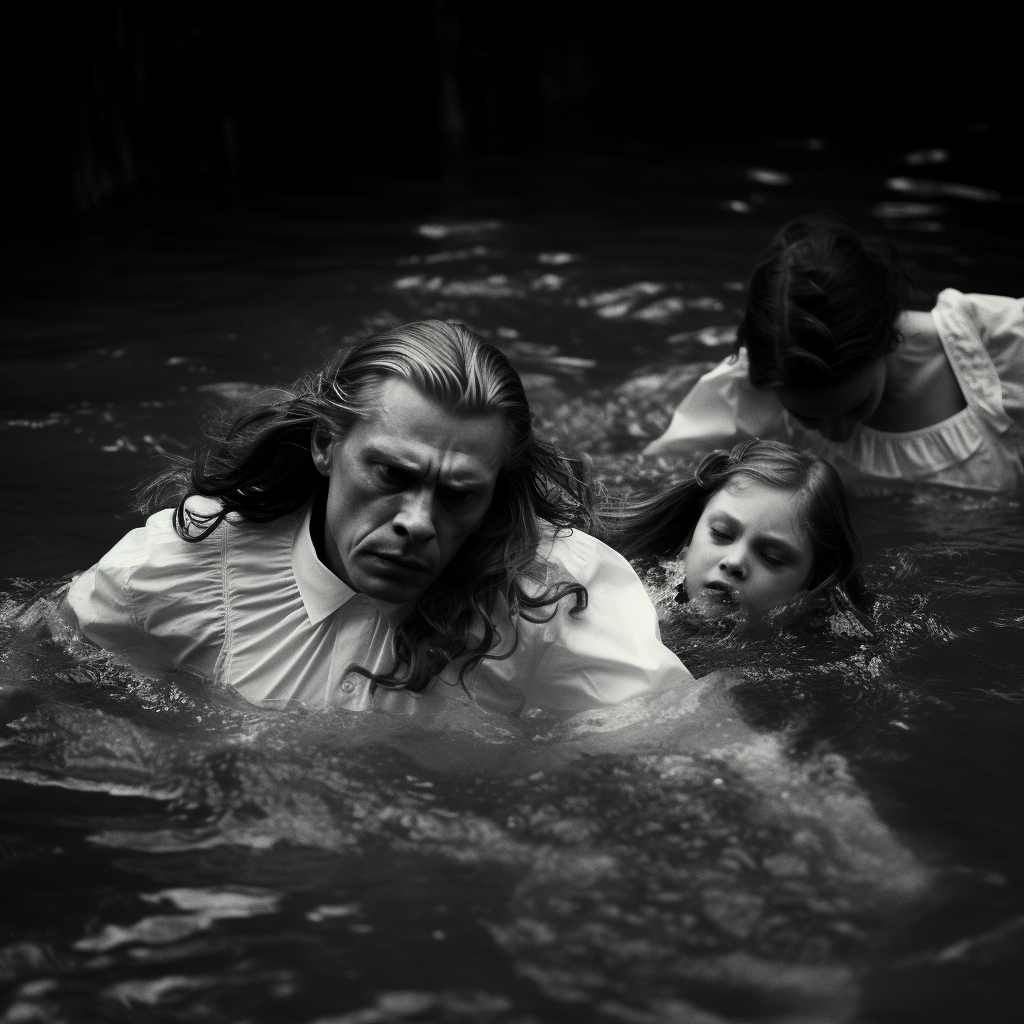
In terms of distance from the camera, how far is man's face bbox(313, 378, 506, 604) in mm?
2932

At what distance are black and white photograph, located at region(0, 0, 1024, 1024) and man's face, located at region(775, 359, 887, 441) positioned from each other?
0.08ft

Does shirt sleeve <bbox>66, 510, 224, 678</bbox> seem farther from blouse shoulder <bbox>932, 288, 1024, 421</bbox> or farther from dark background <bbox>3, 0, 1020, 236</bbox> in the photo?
dark background <bbox>3, 0, 1020, 236</bbox>

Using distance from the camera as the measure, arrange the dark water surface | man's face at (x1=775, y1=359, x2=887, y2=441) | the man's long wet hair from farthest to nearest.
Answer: man's face at (x1=775, y1=359, x2=887, y2=441) < the man's long wet hair < the dark water surface

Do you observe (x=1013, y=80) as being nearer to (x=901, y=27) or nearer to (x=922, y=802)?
(x=901, y=27)

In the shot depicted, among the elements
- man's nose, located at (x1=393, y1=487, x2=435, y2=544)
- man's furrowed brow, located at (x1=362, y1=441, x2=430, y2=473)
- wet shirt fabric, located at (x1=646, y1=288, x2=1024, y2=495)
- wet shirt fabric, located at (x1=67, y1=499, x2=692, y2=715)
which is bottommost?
wet shirt fabric, located at (x1=646, y1=288, x2=1024, y2=495)

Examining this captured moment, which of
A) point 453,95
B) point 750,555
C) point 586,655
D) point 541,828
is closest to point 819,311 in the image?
point 750,555

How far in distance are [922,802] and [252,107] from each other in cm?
724

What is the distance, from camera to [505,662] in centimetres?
316

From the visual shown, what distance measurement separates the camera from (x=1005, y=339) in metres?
5.13

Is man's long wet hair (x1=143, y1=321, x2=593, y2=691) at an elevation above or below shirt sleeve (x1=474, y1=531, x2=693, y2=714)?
above

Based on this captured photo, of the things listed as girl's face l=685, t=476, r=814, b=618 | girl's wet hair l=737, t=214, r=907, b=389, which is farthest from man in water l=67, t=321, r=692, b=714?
Result: girl's wet hair l=737, t=214, r=907, b=389

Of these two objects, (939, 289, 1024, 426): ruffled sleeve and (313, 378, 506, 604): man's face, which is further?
(939, 289, 1024, 426): ruffled sleeve

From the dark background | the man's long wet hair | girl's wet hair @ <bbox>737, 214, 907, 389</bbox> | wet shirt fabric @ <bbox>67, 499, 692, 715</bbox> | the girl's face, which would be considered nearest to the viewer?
the man's long wet hair

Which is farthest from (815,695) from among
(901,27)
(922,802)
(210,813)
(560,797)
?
(901,27)
